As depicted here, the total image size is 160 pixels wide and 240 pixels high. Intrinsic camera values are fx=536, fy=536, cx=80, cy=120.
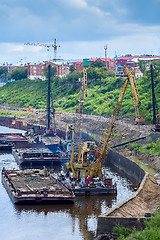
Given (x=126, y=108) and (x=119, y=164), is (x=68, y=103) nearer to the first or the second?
(x=126, y=108)

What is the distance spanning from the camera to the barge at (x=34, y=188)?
5388 cm

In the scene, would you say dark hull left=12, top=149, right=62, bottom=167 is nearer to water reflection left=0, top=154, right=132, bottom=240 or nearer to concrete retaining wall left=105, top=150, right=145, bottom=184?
concrete retaining wall left=105, top=150, right=145, bottom=184

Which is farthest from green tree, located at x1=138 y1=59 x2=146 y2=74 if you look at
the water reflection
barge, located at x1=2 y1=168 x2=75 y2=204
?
the water reflection

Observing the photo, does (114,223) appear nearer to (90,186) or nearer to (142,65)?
(90,186)

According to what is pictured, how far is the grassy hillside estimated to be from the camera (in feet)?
386

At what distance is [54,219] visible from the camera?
5003 cm

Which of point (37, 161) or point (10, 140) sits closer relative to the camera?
point (37, 161)

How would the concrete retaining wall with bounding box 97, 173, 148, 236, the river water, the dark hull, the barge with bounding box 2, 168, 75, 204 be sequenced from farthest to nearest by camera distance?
1. the dark hull
2. the barge with bounding box 2, 168, 75, 204
3. the river water
4. the concrete retaining wall with bounding box 97, 173, 148, 236

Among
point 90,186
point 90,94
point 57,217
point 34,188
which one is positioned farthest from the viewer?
point 90,94

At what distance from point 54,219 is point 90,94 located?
314 feet

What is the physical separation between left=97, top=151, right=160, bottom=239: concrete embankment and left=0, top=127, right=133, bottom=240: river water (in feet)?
10.4

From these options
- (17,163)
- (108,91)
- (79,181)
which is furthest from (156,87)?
(79,181)

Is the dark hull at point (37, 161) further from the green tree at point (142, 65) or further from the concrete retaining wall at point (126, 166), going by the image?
the green tree at point (142, 65)

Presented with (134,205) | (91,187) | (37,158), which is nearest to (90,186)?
(91,187)
